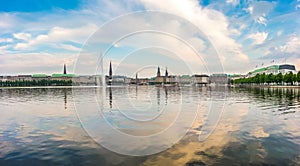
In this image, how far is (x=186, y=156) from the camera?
41.2ft

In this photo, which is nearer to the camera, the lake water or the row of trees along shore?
the lake water

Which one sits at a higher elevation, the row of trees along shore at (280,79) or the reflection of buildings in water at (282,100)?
the row of trees along shore at (280,79)

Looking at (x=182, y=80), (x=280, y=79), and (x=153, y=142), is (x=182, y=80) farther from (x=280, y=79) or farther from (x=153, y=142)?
(x=153, y=142)

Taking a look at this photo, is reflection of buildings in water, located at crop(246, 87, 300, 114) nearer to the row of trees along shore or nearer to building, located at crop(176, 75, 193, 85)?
the row of trees along shore

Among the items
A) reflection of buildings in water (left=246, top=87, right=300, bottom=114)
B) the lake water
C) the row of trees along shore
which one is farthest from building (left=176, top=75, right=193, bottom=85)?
the lake water

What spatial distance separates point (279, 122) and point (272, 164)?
11755 mm

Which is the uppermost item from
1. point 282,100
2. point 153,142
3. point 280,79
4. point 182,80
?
point 280,79

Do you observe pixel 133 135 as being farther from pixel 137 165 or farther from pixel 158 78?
pixel 158 78

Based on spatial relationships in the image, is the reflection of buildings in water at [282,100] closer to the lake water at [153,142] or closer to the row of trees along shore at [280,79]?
the lake water at [153,142]

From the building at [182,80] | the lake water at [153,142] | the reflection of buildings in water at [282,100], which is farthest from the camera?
the building at [182,80]

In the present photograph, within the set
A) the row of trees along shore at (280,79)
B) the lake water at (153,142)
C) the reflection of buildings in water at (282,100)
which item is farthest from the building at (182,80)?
the lake water at (153,142)

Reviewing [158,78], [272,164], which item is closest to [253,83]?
[158,78]

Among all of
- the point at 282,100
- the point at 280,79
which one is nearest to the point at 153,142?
the point at 282,100

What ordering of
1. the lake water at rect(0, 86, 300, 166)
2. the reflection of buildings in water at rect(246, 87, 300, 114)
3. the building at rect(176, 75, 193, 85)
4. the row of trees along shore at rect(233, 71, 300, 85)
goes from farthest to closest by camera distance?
the building at rect(176, 75, 193, 85)
the row of trees along shore at rect(233, 71, 300, 85)
the reflection of buildings in water at rect(246, 87, 300, 114)
the lake water at rect(0, 86, 300, 166)
